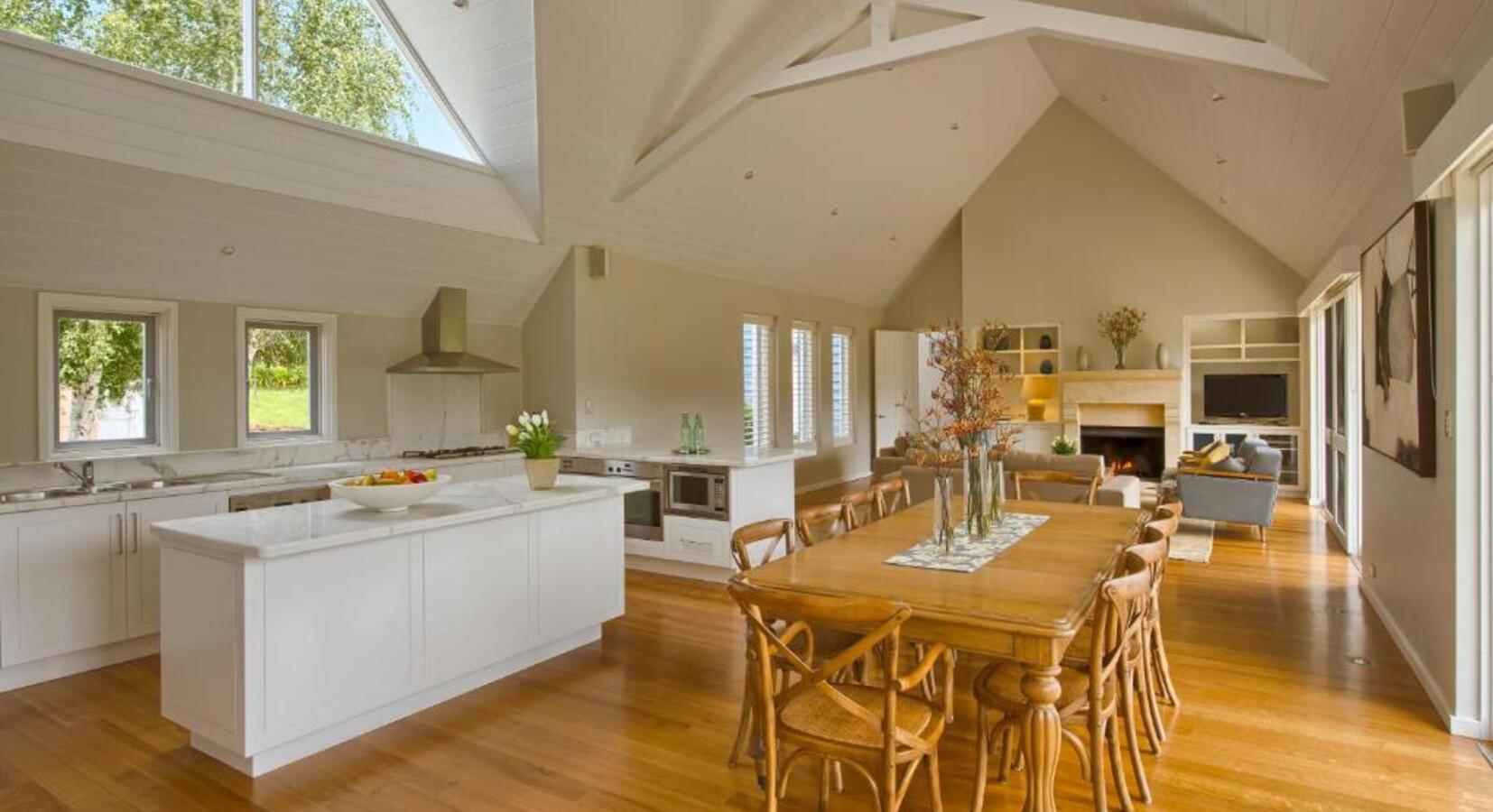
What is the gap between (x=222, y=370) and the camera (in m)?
5.17

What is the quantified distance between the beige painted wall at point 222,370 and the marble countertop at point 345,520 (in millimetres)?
1916

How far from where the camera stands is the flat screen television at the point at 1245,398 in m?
9.32

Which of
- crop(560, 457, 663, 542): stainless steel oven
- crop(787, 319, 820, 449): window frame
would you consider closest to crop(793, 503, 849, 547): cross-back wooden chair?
crop(560, 457, 663, 542): stainless steel oven

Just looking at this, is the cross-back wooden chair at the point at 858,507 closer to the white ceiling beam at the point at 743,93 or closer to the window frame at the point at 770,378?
the white ceiling beam at the point at 743,93

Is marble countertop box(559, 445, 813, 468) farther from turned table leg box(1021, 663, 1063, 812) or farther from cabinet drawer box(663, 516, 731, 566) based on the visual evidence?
turned table leg box(1021, 663, 1063, 812)

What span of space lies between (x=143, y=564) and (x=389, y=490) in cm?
184

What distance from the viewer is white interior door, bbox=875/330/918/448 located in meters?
11.2

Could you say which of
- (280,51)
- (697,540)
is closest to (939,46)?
(697,540)

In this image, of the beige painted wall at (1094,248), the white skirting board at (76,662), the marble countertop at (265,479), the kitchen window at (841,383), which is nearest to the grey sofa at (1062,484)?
the marble countertop at (265,479)

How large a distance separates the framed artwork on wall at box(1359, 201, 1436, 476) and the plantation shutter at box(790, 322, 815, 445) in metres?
6.18

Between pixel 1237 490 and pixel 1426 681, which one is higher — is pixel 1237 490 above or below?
above

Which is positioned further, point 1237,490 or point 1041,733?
point 1237,490

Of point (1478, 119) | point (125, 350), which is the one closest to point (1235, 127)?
point (1478, 119)

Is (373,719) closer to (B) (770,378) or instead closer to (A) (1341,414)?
(B) (770,378)
